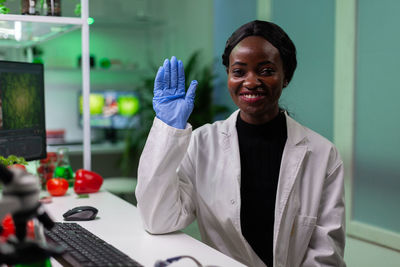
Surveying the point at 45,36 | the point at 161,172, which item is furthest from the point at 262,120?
the point at 45,36

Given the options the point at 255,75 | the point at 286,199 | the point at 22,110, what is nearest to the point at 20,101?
the point at 22,110

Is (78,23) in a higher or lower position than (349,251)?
higher

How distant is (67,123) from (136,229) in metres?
3.88

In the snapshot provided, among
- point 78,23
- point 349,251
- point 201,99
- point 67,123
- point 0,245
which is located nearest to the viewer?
point 0,245

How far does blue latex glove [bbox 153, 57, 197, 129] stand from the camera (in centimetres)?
119

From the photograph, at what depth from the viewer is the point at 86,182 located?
172cm

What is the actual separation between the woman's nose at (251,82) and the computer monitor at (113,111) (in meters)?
3.64

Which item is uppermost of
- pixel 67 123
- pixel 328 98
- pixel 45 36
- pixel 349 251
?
pixel 45 36

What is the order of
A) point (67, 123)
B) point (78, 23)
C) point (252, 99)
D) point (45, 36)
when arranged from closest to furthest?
point (252, 99) < point (78, 23) < point (45, 36) < point (67, 123)

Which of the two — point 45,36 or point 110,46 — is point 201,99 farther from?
point 45,36

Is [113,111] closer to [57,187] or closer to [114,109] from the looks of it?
[114,109]

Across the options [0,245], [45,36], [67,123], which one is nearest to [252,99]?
[0,245]

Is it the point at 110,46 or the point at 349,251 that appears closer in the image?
the point at 349,251

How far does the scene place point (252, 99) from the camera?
1.30 m
